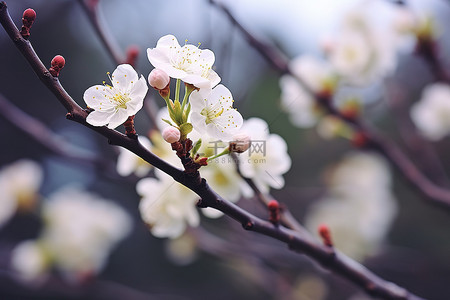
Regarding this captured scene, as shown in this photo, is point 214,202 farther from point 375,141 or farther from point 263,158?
→ point 375,141

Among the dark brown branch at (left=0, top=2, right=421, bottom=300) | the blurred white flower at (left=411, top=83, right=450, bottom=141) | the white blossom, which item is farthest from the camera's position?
the blurred white flower at (left=411, top=83, right=450, bottom=141)

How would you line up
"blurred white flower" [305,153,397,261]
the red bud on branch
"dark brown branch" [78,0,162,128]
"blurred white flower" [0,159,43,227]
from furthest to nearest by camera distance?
"blurred white flower" [305,153,397,261]
"blurred white flower" [0,159,43,227]
"dark brown branch" [78,0,162,128]
the red bud on branch

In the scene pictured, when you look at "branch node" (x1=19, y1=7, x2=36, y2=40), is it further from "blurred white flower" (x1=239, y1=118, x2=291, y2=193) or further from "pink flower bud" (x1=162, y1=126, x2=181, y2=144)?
"blurred white flower" (x1=239, y1=118, x2=291, y2=193)

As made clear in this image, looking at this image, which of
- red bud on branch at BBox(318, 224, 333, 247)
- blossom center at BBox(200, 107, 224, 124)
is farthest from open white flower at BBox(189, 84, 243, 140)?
red bud on branch at BBox(318, 224, 333, 247)

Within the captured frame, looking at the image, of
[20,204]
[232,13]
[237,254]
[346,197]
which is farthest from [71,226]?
[346,197]

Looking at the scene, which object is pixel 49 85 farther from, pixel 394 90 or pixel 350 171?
pixel 350 171

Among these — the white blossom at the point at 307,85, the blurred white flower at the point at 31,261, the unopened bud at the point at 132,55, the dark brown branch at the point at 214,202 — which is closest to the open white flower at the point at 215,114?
the dark brown branch at the point at 214,202

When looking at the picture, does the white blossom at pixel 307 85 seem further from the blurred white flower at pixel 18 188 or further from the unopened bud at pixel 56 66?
the blurred white flower at pixel 18 188
